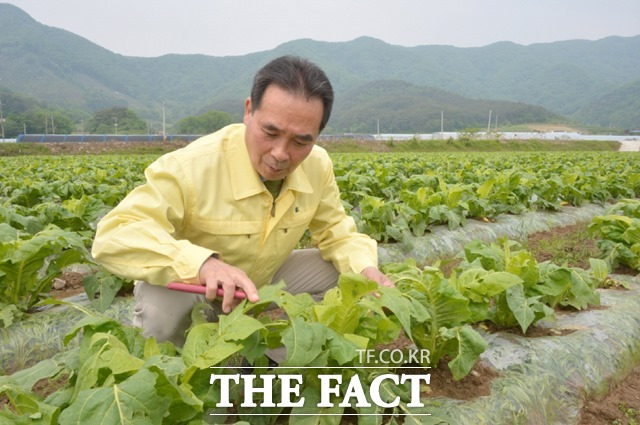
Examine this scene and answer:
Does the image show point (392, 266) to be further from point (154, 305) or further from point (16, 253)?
point (16, 253)

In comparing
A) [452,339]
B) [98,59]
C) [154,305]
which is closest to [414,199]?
[452,339]

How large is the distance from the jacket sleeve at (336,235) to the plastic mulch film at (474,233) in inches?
81.1

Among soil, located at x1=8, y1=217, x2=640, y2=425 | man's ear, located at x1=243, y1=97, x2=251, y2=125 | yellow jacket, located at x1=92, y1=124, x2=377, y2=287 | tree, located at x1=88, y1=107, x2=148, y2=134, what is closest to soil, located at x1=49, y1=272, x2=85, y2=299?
soil, located at x1=8, y1=217, x2=640, y2=425

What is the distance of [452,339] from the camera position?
232cm

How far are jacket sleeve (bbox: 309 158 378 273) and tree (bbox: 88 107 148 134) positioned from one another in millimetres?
76202

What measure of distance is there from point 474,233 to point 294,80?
4.28m

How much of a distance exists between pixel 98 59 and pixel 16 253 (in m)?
201

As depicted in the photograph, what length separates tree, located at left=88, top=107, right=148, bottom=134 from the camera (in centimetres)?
7600

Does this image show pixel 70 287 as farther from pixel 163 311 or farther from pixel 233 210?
pixel 233 210

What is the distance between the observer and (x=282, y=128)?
2.14m

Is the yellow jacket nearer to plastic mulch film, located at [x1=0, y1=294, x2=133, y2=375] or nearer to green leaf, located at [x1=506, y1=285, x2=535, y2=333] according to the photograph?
green leaf, located at [x1=506, y1=285, x2=535, y2=333]

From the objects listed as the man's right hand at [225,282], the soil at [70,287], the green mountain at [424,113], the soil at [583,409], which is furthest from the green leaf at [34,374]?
the green mountain at [424,113]

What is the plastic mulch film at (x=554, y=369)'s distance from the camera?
2229mm

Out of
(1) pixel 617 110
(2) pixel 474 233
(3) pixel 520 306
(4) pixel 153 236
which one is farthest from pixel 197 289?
(1) pixel 617 110
